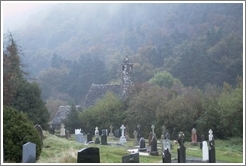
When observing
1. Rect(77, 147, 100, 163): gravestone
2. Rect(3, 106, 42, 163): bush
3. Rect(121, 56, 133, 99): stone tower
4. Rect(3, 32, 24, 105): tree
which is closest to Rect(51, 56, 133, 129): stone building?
Rect(121, 56, 133, 99): stone tower

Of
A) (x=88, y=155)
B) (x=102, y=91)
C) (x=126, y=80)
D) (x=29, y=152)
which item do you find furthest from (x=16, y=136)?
(x=102, y=91)

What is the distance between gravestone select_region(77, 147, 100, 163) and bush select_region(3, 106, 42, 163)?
58.7 inches

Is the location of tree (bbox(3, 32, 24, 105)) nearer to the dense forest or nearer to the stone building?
the dense forest

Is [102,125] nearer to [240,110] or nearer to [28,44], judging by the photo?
[240,110]

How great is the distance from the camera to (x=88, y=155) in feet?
31.9

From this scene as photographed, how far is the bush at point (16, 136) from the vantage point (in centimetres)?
1026

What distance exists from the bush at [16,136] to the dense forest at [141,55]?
15.4 m

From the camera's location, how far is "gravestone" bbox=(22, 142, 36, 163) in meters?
9.62

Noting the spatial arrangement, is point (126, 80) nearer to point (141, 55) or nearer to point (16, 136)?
point (141, 55)

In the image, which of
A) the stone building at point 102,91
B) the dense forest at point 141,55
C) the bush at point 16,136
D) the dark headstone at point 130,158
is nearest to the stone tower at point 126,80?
the stone building at point 102,91

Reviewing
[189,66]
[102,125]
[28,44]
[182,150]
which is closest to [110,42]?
[28,44]

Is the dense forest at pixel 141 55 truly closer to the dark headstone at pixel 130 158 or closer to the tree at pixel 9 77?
the tree at pixel 9 77

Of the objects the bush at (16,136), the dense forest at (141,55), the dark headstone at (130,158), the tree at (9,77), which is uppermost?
the dense forest at (141,55)

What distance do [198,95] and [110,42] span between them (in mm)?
30418
